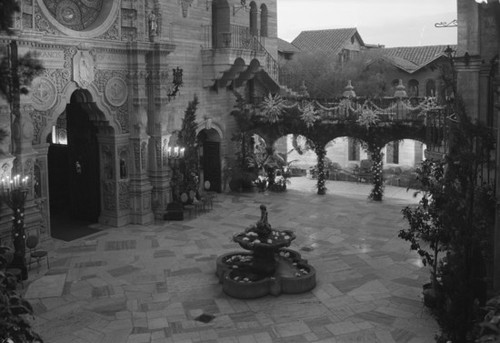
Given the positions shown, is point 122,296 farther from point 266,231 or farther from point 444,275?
point 444,275

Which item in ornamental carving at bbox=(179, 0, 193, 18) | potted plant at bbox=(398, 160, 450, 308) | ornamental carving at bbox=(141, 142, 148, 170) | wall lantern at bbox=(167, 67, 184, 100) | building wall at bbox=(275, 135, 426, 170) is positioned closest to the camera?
potted plant at bbox=(398, 160, 450, 308)

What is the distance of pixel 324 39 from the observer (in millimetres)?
52750

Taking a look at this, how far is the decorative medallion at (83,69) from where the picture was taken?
719 inches

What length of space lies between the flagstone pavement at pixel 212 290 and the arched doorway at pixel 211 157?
4763mm

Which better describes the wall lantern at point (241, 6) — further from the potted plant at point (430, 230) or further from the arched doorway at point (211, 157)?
the potted plant at point (430, 230)

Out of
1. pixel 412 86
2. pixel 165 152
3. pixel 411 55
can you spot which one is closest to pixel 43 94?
pixel 165 152

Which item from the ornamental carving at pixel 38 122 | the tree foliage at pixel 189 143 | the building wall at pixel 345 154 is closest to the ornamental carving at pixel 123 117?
the tree foliage at pixel 189 143

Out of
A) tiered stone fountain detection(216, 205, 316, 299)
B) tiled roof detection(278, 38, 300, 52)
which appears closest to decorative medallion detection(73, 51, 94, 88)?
tiered stone fountain detection(216, 205, 316, 299)

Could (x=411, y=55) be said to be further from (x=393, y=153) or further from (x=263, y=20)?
(x=263, y=20)

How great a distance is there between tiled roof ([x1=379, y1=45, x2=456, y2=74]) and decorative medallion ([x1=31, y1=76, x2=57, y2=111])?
3317 centimetres

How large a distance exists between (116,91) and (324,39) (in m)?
36.0

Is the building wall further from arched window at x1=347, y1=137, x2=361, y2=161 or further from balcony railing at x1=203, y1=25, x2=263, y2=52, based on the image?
balcony railing at x1=203, y1=25, x2=263, y2=52

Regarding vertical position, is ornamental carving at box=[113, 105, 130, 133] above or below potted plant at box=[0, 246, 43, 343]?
above

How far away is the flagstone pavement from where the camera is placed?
1205cm
